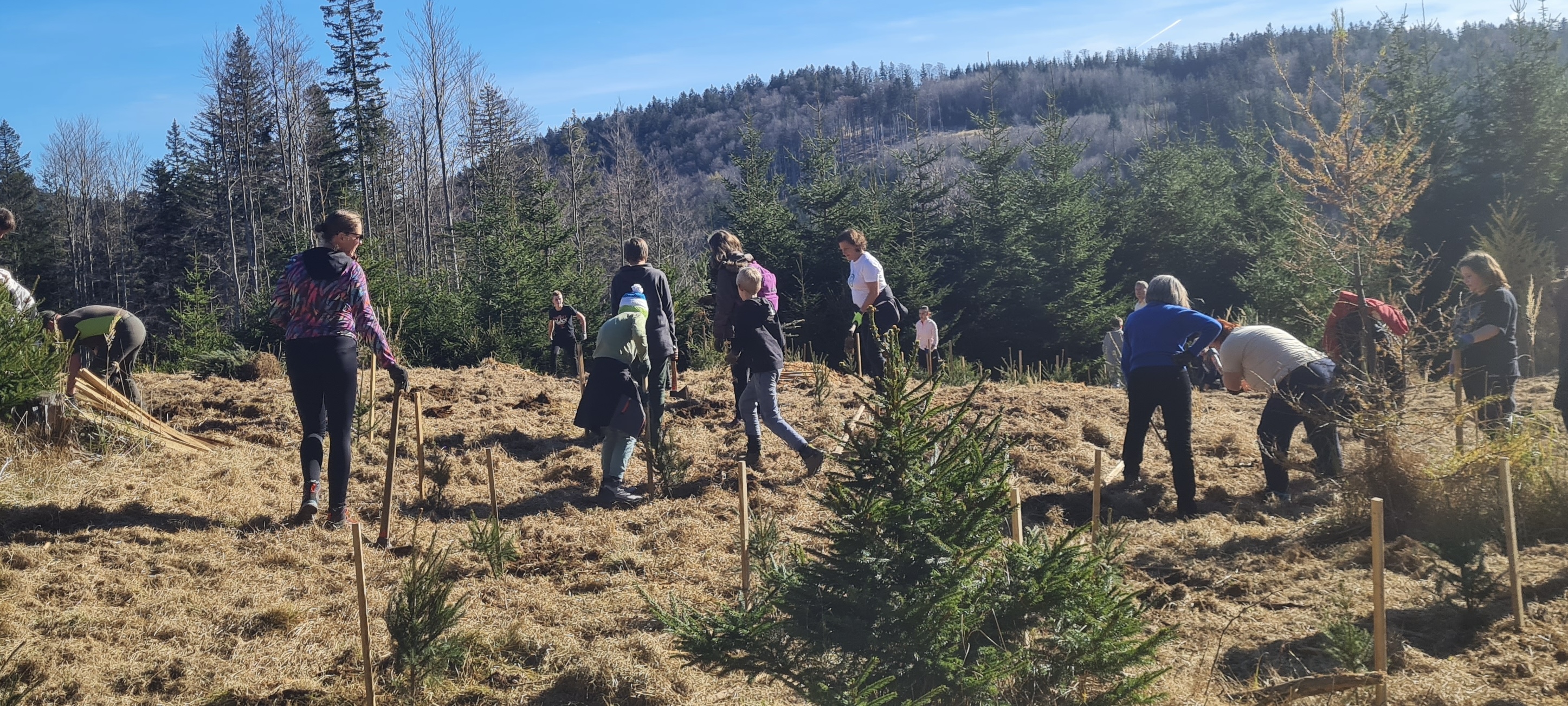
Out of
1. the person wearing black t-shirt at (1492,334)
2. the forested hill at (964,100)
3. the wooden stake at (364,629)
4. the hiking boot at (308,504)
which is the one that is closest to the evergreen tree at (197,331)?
the hiking boot at (308,504)

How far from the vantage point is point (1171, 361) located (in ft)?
19.1

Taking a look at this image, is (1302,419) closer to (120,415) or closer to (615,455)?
(615,455)

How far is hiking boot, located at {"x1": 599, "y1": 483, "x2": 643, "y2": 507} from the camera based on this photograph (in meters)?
5.96

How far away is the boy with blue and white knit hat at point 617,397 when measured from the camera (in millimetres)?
5895

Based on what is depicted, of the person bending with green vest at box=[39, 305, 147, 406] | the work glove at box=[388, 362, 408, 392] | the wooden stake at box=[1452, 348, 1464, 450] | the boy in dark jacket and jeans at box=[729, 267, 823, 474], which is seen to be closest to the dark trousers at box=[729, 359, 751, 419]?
the boy in dark jacket and jeans at box=[729, 267, 823, 474]

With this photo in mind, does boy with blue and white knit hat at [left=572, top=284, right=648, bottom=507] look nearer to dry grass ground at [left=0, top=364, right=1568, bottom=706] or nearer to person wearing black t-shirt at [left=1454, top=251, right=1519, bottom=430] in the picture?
dry grass ground at [left=0, top=364, right=1568, bottom=706]

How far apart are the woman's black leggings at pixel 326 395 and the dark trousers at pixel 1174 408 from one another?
4.53 m

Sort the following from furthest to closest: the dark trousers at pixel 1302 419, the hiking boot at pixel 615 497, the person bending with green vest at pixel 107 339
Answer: the person bending with green vest at pixel 107 339 → the hiking boot at pixel 615 497 → the dark trousers at pixel 1302 419

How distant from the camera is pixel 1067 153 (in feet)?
79.0

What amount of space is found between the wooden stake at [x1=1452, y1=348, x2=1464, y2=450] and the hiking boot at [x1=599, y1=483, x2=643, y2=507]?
4557 millimetres

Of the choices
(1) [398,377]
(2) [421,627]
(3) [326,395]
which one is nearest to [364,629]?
(2) [421,627]

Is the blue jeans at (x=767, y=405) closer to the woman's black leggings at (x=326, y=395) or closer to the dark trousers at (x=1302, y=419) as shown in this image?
the woman's black leggings at (x=326, y=395)

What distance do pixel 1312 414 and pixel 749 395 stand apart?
3379mm

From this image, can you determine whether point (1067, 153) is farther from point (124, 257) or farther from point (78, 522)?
point (124, 257)
